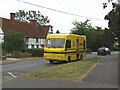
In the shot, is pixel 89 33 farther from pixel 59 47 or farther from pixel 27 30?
pixel 59 47

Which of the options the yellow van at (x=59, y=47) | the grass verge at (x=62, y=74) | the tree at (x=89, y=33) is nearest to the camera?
the grass verge at (x=62, y=74)

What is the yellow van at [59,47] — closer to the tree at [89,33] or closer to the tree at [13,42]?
the tree at [13,42]

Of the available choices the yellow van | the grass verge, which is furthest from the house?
the grass verge

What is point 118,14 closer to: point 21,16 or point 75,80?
point 75,80

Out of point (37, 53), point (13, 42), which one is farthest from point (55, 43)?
point (37, 53)

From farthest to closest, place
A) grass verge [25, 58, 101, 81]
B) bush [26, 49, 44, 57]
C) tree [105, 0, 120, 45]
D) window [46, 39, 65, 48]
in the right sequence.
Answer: bush [26, 49, 44, 57]
tree [105, 0, 120, 45]
window [46, 39, 65, 48]
grass verge [25, 58, 101, 81]

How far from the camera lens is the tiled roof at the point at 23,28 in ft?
166

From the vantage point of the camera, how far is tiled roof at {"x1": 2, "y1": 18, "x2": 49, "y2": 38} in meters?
50.7

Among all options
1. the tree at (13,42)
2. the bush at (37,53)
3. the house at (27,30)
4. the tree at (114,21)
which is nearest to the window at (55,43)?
the tree at (114,21)

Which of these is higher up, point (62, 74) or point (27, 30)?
point (27, 30)

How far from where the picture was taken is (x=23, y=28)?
56.6 m

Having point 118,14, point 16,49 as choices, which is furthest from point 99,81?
point 16,49

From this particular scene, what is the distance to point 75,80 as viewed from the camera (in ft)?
33.3

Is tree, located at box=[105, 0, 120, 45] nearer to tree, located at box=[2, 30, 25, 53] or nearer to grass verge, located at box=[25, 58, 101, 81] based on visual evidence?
grass verge, located at box=[25, 58, 101, 81]
